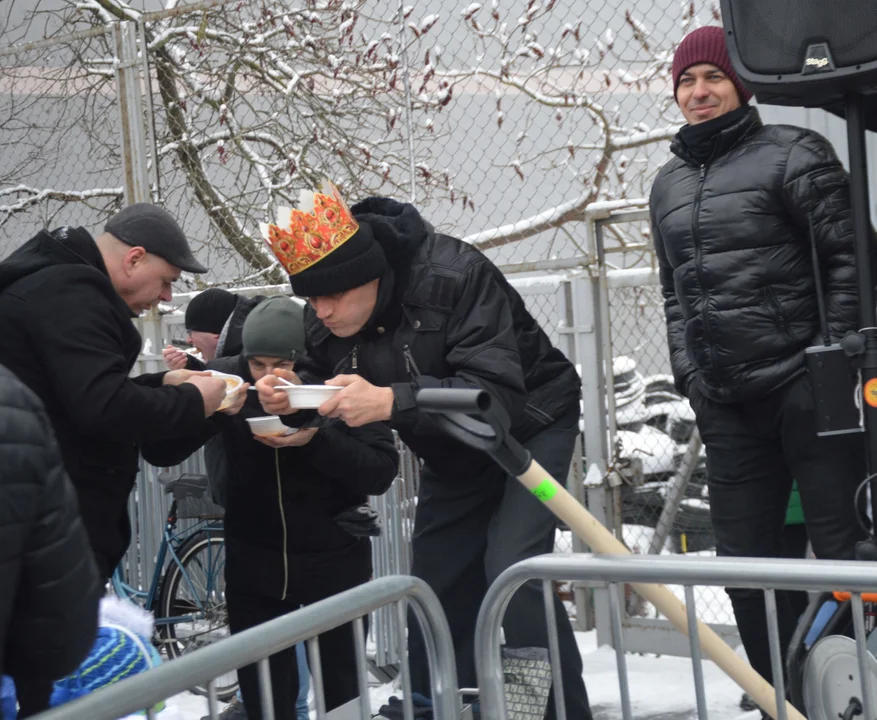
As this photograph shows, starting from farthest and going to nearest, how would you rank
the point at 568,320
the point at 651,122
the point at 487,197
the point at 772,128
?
the point at 651,122 < the point at 487,197 < the point at 568,320 < the point at 772,128

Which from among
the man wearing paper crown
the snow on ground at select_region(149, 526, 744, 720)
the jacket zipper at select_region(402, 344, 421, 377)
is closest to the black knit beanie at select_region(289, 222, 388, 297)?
the man wearing paper crown

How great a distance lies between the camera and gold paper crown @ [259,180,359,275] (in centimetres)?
310

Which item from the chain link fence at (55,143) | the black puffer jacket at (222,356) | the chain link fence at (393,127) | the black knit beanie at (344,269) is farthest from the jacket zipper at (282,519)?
the chain link fence at (55,143)

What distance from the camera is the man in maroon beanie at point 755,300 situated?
3.51 meters

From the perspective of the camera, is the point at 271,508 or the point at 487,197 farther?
the point at 487,197

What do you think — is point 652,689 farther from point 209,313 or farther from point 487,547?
point 209,313

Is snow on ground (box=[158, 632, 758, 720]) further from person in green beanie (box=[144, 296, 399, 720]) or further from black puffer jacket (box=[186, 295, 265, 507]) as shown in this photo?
black puffer jacket (box=[186, 295, 265, 507])

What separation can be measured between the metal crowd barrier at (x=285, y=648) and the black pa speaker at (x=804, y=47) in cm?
205

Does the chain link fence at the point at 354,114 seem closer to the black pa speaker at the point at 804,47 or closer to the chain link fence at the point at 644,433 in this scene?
the chain link fence at the point at 644,433

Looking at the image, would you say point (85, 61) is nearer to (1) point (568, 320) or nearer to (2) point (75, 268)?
(1) point (568, 320)

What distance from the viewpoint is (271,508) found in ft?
12.0

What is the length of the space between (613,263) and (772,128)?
1.58 m

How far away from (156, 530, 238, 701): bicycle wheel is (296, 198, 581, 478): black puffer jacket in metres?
2.44

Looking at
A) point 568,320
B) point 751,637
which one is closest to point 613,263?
point 568,320
